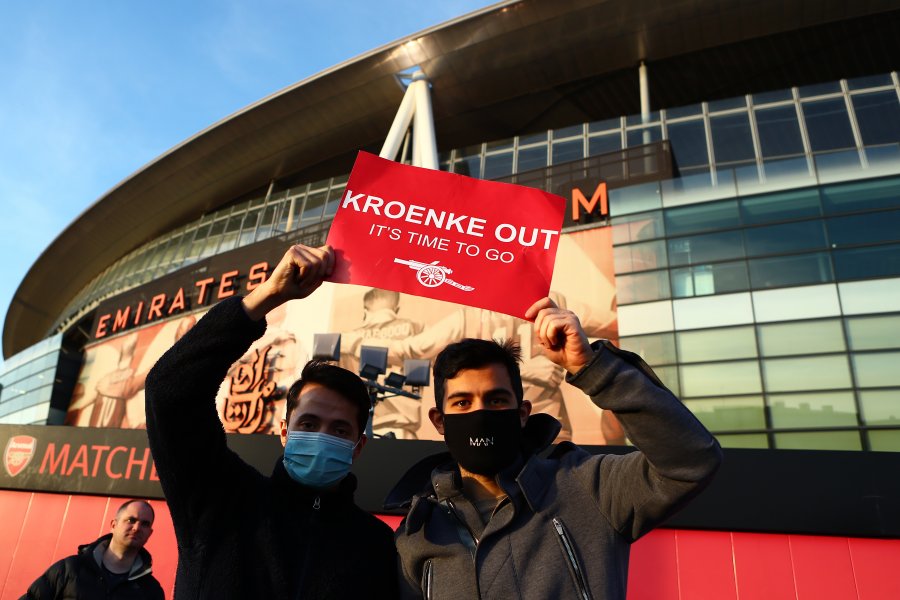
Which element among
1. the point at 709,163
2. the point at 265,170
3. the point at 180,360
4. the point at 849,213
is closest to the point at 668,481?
the point at 180,360

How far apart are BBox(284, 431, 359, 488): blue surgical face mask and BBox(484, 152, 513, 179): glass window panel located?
21150 millimetres

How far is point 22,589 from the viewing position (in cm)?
1004

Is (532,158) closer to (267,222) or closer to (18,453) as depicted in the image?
(267,222)

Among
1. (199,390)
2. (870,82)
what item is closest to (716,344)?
(870,82)

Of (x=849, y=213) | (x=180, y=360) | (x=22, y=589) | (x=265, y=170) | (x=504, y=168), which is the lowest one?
(x=22, y=589)

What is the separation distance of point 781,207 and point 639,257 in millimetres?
3770

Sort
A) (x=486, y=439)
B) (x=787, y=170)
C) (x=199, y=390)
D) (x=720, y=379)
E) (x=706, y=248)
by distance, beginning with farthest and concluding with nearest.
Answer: (x=787, y=170), (x=706, y=248), (x=720, y=379), (x=486, y=439), (x=199, y=390)

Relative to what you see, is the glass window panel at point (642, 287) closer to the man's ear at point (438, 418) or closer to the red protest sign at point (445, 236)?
the red protest sign at point (445, 236)

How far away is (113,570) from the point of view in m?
4.75

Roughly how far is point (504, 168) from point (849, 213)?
11.7m

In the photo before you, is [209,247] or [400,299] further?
[209,247]

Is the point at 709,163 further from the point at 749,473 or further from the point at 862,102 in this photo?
the point at 749,473

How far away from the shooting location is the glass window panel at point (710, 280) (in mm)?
15570

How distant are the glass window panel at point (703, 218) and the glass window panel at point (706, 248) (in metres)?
0.25
